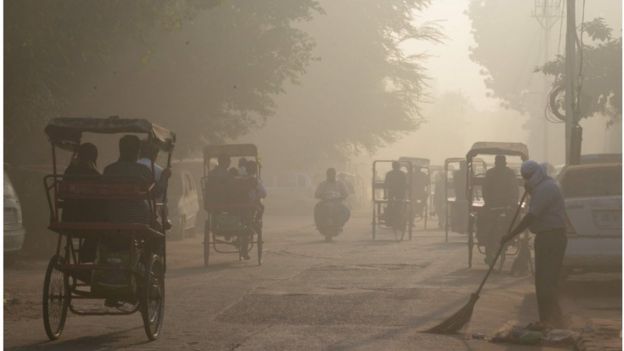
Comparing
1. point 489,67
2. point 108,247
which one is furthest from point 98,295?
point 489,67

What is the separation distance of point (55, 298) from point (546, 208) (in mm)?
4704

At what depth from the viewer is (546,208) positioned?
14.1 meters

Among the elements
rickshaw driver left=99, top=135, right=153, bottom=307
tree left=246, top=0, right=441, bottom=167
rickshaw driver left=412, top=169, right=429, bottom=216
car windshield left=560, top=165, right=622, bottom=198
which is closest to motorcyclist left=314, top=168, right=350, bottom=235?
rickshaw driver left=412, top=169, right=429, bottom=216

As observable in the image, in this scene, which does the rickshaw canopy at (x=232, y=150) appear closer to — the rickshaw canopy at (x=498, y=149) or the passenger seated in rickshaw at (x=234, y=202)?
the passenger seated in rickshaw at (x=234, y=202)

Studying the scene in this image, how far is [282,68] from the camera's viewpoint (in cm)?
3466

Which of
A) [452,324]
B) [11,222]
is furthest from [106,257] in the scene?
[11,222]

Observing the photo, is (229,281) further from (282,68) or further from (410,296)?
(282,68)

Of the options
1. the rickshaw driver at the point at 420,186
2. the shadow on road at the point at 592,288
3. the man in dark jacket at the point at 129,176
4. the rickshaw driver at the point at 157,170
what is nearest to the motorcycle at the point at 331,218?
the rickshaw driver at the point at 420,186

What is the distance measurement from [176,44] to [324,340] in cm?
2027

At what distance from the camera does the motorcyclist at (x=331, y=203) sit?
104 feet

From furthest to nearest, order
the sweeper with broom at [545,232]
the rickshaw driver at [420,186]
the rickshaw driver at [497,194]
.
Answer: the rickshaw driver at [420,186] → the rickshaw driver at [497,194] → the sweeper with broom at [545,232]

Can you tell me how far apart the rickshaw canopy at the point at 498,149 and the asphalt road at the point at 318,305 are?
182cm

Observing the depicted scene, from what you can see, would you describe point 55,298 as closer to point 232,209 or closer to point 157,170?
point 157,170

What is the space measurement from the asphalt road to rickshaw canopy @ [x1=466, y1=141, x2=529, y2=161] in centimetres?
182
